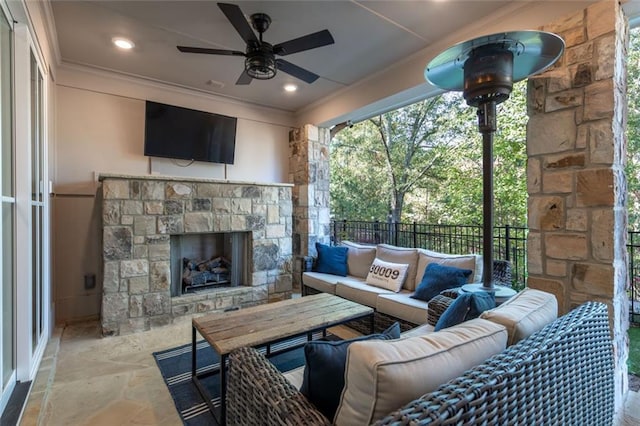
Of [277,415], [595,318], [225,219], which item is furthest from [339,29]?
[277,415]

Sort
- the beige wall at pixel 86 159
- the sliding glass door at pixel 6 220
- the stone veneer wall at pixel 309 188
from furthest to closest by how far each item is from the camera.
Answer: the stone veneer wall at pixel 309 188 < the beige wall at pixel 86 159 < the sliding glass door at pixel 6 220

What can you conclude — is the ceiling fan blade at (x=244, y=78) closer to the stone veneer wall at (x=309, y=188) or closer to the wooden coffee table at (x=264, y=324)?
the stone veneer wall at (x=309, y=188)

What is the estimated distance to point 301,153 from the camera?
4.85 m

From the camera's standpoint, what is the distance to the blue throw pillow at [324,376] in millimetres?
1046

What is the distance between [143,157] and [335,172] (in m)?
5.12

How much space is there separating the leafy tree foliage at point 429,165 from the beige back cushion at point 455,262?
10.9ft

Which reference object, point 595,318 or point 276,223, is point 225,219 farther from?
point 595,318

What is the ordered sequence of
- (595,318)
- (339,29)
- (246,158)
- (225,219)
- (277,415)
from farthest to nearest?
(246,158), (225,219), (339,29), (595,318), (277,415)

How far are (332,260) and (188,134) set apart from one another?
2.42m

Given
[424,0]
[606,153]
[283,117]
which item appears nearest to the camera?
[606,153]

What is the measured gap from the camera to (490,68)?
172cm

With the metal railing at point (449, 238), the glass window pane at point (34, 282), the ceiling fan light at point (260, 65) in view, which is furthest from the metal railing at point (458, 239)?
the glass window pane at point (34, 282)

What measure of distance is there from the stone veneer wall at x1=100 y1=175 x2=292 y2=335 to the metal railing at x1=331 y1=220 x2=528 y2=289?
2008 millimetres

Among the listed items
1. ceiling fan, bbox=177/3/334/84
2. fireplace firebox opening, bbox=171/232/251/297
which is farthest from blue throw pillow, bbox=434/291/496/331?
fireplace firebox opening, bbox=171/232/251/297
